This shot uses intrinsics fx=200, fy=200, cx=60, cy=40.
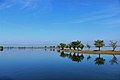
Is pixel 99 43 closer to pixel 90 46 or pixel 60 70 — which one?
pixel 90 46

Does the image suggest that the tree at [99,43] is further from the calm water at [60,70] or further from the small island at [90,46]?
the calm water at [60,70]

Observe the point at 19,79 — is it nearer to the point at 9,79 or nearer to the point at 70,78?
the point at 9,79

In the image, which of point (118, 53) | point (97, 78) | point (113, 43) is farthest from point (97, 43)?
point (97, 78)

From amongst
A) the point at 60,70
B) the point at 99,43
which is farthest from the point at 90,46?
the point at 60,70

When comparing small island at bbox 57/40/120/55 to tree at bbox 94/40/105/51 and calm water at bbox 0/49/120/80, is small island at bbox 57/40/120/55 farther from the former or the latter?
calm water at bbox 0/49/120/80

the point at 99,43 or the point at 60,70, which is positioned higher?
the point at 99,43

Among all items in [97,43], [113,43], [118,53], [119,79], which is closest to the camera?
[119,79]

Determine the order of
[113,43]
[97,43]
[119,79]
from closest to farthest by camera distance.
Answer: [119,79]
[113,43]
[97,43]

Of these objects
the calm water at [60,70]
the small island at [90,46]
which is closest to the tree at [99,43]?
the small island at [90,46]

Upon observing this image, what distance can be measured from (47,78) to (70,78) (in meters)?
2.99

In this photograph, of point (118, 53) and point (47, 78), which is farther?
point (118, 53)

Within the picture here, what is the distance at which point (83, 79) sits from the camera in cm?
2552

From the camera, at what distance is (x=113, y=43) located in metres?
85.2

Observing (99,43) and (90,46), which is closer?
(99,43)
